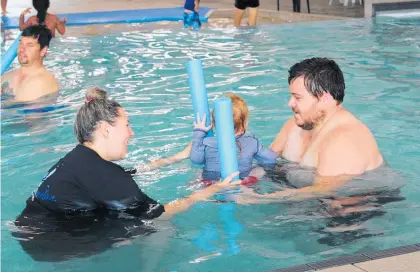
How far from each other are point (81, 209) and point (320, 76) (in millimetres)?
1564

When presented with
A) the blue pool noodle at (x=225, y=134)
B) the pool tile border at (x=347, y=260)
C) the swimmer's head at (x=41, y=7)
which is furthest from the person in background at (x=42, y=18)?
the pool tile border at (x=347, y=260)

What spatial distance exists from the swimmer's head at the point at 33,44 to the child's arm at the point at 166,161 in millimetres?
2361

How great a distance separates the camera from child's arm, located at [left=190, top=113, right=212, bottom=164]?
4.57 metres

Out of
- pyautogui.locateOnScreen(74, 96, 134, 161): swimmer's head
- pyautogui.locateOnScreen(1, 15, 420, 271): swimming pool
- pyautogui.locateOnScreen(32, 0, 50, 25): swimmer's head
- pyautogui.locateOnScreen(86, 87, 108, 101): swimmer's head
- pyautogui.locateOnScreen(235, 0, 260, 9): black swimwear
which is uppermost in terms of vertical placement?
pyautogui.locateOnScreen(32, 0, 50, 25): swimmer's head

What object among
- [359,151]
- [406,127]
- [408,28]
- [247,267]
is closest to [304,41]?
[408,28]

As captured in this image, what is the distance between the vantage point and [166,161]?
513 centimetres

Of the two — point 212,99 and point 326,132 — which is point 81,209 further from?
point 212,99

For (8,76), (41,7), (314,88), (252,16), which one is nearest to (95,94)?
(314,88)

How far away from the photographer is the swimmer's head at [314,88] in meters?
4.18

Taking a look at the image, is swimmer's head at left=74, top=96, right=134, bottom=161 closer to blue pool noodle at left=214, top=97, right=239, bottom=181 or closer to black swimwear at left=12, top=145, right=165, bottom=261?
black swimwear at left=12, top=145, right=165, bottom=261

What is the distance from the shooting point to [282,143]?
5.00 metres

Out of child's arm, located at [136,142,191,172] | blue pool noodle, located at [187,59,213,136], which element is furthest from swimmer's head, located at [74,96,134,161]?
child's arm, located at [136,142,191,172]

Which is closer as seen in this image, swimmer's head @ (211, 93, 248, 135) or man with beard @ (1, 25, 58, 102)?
swimmer's head @ (211, 93, 248, 135)

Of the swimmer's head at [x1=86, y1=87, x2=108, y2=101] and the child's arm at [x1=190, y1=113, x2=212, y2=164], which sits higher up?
the swimmer's head at [x1=86, y1=87, x2=108, y2=101]
